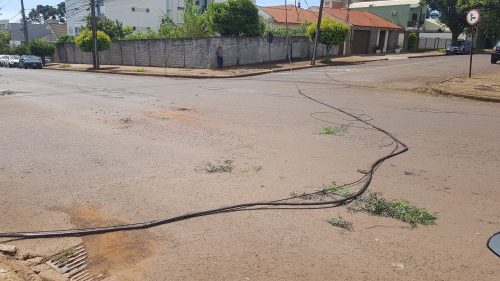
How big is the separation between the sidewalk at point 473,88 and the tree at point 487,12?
32.0 metres

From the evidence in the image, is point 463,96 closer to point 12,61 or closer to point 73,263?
point 73,263

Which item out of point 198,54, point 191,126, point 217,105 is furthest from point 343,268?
point 198,54

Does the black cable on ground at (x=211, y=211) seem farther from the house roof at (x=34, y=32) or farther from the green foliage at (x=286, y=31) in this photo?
the house roof at (x=34, y=32)

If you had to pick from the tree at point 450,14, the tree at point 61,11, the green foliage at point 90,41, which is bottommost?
the green foliage at point 90,41

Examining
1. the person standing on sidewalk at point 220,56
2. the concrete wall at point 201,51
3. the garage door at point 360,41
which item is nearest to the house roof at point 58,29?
the concrete wall at point 201,51

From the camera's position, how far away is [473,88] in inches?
590

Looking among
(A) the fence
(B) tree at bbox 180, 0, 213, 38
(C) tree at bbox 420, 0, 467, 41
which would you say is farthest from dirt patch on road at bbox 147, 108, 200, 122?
(A) the fence

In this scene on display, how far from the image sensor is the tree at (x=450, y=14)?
48.6 metres

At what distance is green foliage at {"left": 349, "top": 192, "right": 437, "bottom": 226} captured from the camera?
4.41m

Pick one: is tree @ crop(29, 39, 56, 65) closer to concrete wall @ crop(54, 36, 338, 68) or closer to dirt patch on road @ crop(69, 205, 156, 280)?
concrete wall @ crop(54, 36, 338, 68)

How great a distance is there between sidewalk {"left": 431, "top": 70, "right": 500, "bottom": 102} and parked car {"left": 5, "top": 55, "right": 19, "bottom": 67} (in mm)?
42812

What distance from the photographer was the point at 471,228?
425 cm

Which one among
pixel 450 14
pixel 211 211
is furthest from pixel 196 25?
pixel 450 14

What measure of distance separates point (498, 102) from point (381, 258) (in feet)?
38.4
